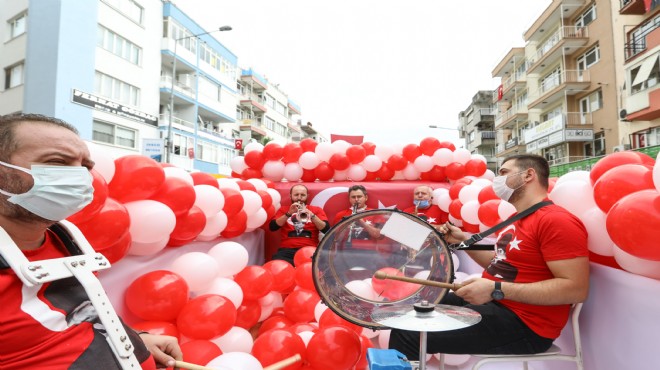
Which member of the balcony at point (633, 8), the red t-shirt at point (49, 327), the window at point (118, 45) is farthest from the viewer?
the window at point (118, 45)

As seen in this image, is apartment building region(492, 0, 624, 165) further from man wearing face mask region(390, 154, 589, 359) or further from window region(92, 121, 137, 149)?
window region(92, 121, 137, 149)

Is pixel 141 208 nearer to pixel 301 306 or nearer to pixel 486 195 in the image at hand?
pixel 301 306

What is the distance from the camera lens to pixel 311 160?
5.39m

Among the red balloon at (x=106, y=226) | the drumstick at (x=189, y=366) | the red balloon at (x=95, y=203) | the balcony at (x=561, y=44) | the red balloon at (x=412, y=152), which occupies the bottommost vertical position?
the drumstick at (x=189, y=366)

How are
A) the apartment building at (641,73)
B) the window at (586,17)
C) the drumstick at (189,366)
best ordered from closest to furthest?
1. the drumstick at (189,366)
2. the apartment building at (641,73)
3. the window at (586,17)

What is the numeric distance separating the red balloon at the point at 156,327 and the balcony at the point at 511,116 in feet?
98.8

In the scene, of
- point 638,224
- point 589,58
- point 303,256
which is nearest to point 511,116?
point 589,58

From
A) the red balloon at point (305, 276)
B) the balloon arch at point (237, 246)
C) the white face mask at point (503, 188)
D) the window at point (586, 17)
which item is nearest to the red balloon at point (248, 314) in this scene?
the balloon arch at point (237, 246)

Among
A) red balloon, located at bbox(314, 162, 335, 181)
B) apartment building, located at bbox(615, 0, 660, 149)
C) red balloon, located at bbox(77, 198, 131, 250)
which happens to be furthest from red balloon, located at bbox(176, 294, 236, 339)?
apartment building, located at bbox(615, 0, 660, 149)

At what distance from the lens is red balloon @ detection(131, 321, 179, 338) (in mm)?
1975

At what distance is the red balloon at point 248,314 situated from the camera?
9.36 ft

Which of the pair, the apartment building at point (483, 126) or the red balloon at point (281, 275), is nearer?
the red balloon at point (281, 275)

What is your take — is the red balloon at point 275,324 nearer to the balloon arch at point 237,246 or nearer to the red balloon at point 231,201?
the balloon arch at point 237,246

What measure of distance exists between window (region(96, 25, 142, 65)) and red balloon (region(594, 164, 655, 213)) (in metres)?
18.4
